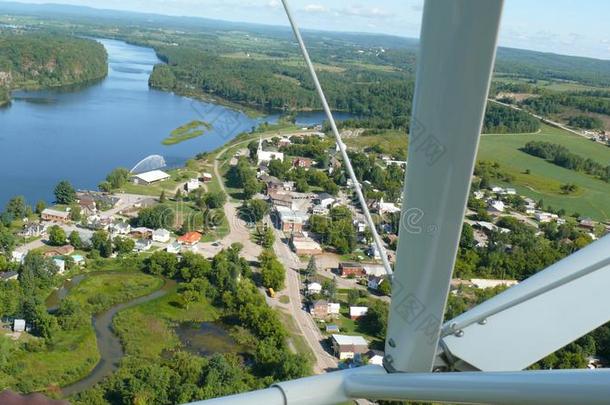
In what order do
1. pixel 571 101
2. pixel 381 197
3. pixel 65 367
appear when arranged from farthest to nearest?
pixel 571 101, pixel 381 197, pixel 65 367

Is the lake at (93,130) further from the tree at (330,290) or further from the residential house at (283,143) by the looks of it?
the tree at (330,290)

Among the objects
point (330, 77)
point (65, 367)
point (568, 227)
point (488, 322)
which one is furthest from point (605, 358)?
point (330, 77)

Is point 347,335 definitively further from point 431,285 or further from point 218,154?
point 218,154

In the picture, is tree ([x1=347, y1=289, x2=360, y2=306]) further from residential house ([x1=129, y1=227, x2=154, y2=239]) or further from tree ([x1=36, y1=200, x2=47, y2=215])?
tree ([x1=36, y1=200, x2=47, y2=215])

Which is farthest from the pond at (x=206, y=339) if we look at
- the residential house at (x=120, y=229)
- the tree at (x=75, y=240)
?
the residential house at (x=120, y=229)

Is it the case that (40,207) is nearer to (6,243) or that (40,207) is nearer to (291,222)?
(6,243)

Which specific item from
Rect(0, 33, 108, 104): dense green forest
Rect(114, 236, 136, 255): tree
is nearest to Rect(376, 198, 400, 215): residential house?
Rect(114, 236, 136, 255): tree
